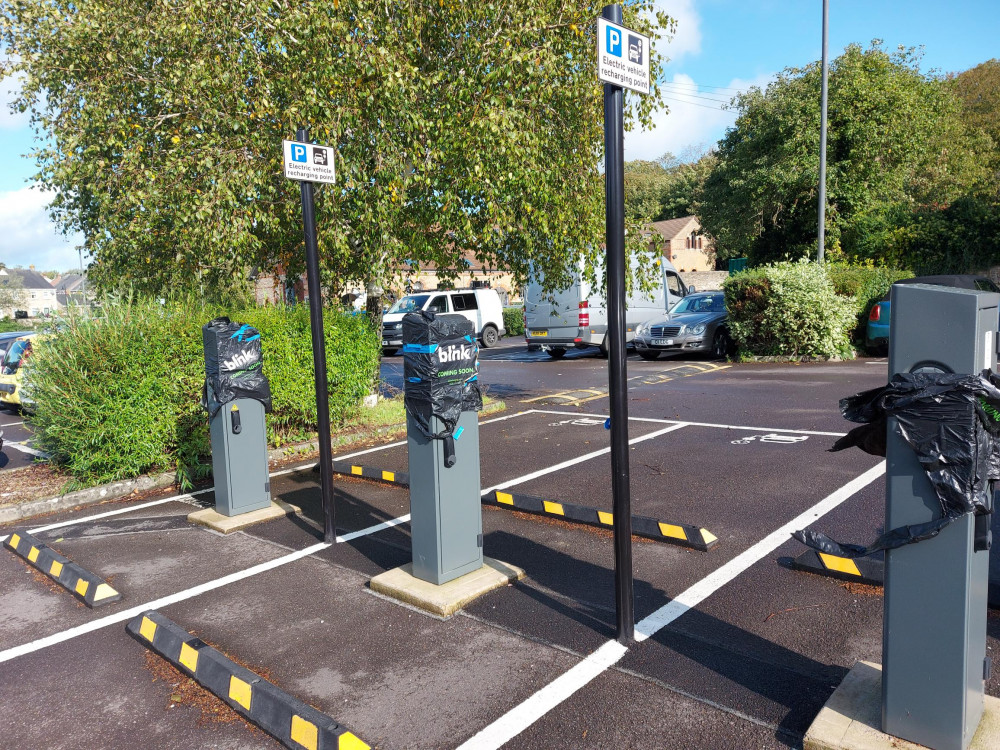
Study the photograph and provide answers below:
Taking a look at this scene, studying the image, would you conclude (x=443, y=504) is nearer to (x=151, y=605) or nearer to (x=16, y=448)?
(x=151, y=605)

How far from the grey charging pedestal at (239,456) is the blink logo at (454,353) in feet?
8.08

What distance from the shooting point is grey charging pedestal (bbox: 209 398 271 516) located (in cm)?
592

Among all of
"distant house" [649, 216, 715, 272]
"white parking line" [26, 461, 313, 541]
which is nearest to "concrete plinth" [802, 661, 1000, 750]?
"white parking line" [26, 461, 313, 541]

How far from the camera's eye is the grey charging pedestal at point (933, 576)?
8.10ft

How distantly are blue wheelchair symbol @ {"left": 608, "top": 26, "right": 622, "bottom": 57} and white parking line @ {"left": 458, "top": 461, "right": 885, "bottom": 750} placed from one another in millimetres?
2860

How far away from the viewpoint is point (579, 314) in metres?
18.9

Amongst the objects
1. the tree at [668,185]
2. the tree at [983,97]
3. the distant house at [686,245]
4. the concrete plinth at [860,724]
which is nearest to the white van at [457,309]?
the concrete plinth at [860,724]

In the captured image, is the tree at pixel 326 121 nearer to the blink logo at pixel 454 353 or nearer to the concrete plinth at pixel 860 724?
the blink logo at pixel 454 353

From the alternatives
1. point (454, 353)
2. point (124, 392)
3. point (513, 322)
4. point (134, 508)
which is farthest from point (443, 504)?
point (513, 322)

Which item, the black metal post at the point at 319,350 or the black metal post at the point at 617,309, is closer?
the black metal post at the point at 617,309

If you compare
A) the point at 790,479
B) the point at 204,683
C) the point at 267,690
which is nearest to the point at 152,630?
the point at 204,683

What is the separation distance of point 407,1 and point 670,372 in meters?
9.21

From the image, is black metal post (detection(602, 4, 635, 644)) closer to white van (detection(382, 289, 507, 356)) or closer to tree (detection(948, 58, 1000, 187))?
white van (detection(382, 289, 507, 356))

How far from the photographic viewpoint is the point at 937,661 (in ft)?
8.31
